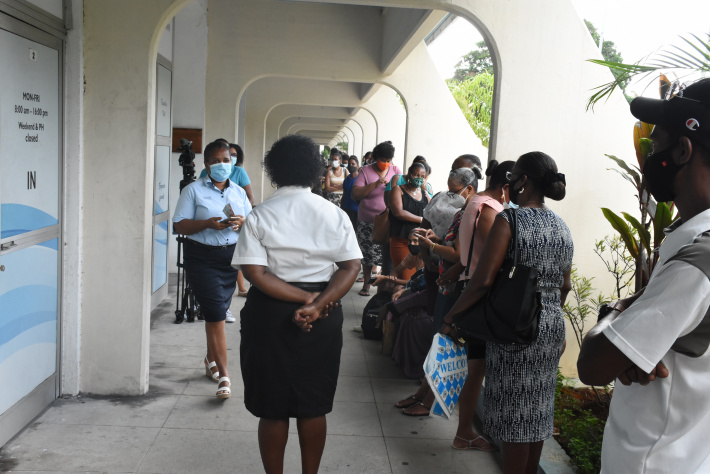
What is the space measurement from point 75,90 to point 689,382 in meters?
4.01

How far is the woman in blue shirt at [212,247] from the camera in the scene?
4.70m

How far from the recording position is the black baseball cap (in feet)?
4.97

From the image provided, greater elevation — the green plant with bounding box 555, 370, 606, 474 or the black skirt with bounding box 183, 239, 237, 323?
the black skirt with bounding box 183, 239, 237, 323

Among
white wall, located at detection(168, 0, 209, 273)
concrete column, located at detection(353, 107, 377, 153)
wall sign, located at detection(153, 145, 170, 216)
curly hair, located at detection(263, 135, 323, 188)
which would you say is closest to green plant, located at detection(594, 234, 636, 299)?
curly hair, located at detection(263, 135, 323, 188)

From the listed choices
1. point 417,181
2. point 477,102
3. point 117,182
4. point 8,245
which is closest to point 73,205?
point 117,182

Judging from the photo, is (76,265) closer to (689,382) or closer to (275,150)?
(275,150)

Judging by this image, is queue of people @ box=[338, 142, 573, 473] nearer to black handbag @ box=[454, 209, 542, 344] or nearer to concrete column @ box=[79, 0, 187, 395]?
black handbag @ box=[454, 209, 542, 344]

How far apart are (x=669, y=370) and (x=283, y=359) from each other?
6.04 feet

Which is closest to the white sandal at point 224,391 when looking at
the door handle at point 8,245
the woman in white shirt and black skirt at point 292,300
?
the woman in white shirt and black skirt at point 292,300

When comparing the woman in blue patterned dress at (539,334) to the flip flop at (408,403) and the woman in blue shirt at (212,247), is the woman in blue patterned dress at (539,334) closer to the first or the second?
the flip flop at (408,403)

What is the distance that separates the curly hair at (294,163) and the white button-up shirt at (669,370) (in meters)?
1.89

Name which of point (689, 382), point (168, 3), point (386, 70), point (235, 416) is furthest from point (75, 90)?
point (386, 70)

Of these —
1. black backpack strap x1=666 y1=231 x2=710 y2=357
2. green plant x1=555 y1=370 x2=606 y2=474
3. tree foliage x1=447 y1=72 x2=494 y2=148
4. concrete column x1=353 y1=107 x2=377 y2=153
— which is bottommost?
green plant x1=555 y1=370 x2=606 y2=474

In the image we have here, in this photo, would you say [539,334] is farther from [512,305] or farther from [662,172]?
[662,172]
